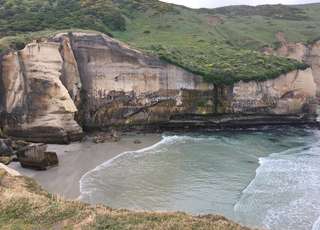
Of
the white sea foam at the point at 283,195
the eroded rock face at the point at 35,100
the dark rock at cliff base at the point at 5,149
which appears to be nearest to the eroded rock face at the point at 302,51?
the white sea foam at the point at 283,195

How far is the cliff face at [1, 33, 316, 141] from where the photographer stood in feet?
129

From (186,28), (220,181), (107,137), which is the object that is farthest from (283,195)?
(186,28)

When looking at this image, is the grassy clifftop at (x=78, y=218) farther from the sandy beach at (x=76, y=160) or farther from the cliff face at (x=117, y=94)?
the cliff face at (x=117, y=94)

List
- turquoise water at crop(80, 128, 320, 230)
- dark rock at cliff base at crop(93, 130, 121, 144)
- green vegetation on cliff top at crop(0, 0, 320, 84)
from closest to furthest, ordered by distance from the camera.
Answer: turquoise water at crop(80, 128, 320, 230), dark rock at cliff base at crop(93, 130, 121, 144), green vegetation on cliff top at crop(0, 0, 320, 84)

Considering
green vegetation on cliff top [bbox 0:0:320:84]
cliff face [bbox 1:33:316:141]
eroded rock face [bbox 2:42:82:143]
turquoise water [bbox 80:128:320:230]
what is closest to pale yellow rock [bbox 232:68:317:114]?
cliff face [bbox 1:33:316:141]

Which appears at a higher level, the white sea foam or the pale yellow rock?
the pale yellow rock

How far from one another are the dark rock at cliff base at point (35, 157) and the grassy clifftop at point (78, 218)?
13.9 metres

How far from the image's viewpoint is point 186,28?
78750mm

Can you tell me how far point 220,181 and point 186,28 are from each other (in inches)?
2086

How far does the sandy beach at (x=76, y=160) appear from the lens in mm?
27828

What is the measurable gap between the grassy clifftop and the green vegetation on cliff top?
91.2 ft

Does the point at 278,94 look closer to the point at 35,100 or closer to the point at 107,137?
the point at 107,137

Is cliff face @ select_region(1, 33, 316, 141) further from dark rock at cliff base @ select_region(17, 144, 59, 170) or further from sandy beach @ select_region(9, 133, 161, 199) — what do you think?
dark rock at cliff base @ select_region(17, 144, 59, 170)

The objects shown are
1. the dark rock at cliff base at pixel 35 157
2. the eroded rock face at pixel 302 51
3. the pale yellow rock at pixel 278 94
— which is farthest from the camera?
the eroded rock face at pixel 302 51
